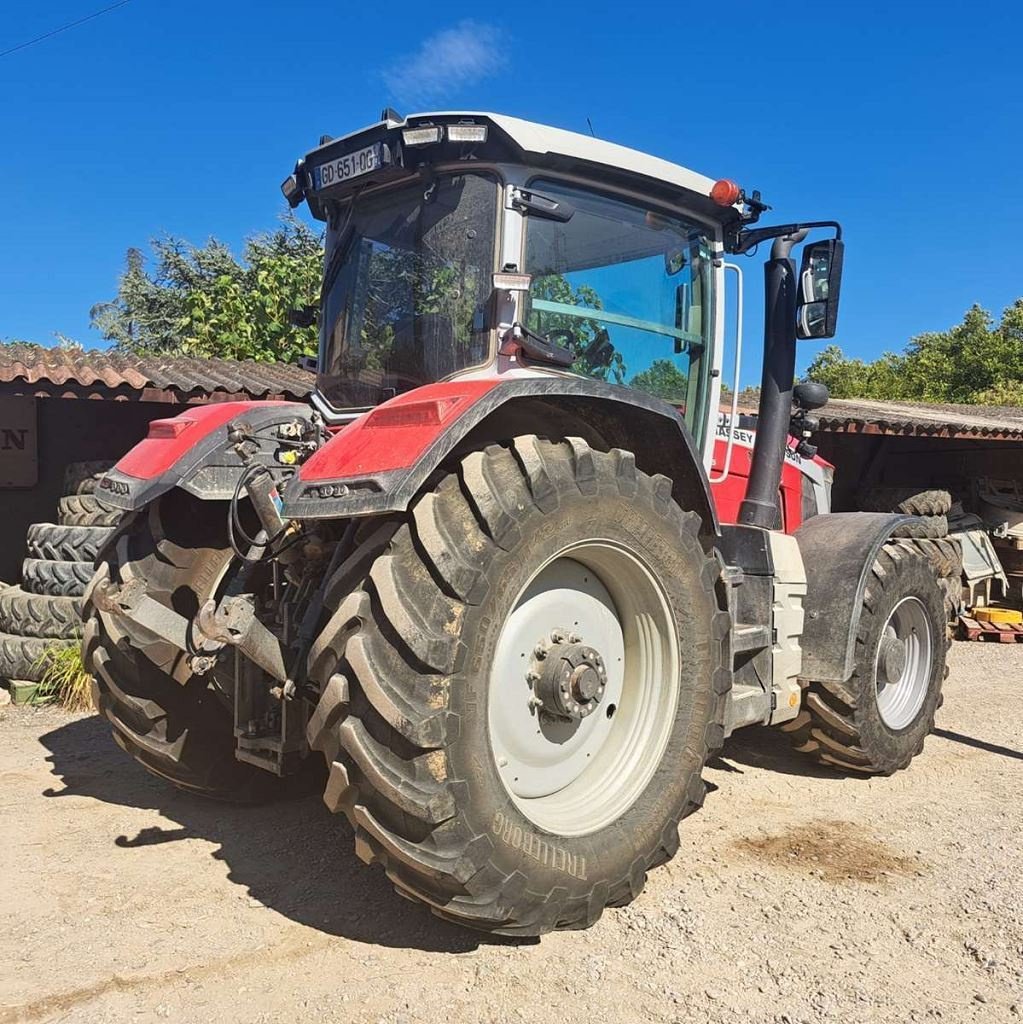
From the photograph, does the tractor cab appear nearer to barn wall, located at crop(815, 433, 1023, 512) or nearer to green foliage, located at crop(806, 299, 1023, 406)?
barn wall, located at crop(815, 433, 1023, 512)

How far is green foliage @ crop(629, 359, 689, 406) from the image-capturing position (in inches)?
144

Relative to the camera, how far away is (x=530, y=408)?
115 inches

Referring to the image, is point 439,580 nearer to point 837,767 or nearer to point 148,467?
point 148,467

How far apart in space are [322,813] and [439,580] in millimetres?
1821

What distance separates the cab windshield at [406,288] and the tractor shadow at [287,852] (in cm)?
165

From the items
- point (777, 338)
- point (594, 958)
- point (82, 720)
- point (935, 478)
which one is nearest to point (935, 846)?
point (594, 958)

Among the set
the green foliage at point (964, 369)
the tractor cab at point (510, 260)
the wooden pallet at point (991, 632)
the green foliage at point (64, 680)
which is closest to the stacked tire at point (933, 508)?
the wooden pallet at point (991, 632)

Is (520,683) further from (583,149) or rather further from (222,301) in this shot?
(222,301)

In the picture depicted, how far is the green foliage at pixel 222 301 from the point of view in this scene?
1293 centimetres

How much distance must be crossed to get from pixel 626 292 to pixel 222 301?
1116cm

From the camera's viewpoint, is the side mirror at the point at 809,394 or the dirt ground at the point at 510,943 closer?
the dirt ground at the point at 510,943

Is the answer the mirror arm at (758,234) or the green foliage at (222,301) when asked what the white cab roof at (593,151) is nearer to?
the mirror arm at (758,234)

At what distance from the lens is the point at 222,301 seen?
44.2 ft

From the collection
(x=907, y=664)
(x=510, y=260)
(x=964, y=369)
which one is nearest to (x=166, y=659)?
(x=510, y=260)
